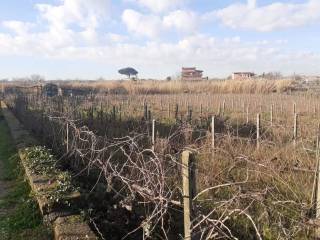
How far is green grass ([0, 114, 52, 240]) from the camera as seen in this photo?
523cm

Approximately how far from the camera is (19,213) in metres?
6.02

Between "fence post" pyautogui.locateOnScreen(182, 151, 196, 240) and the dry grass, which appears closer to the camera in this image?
"fence post" pyautogui.locateOnScreen(182, 151, 196, 240)

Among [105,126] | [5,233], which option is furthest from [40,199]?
[105,126]

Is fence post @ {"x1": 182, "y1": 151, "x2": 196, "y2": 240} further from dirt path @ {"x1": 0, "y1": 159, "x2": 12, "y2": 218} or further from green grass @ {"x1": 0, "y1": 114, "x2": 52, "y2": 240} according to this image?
dirt path @ {"x1": 0, "y1": 159, "x2": 12, "y2": 218}

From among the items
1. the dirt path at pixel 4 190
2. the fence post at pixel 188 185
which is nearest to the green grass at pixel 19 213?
the dirt path at pixel 4 190

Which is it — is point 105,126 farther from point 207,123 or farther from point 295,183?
point 295,183

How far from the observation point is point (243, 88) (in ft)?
122

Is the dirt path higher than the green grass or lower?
lower

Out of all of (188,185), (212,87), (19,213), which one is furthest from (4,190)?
(212,87)

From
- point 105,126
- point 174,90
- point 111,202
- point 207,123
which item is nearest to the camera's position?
point 111,202

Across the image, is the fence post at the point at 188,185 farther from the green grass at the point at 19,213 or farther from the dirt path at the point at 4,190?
the dirt path at the point at 4,190

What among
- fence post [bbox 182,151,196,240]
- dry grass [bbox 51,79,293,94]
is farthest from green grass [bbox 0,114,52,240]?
dry grass [bbox 51,79,293,94]

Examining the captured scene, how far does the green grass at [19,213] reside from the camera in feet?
17.2

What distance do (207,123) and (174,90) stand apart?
2969cm
